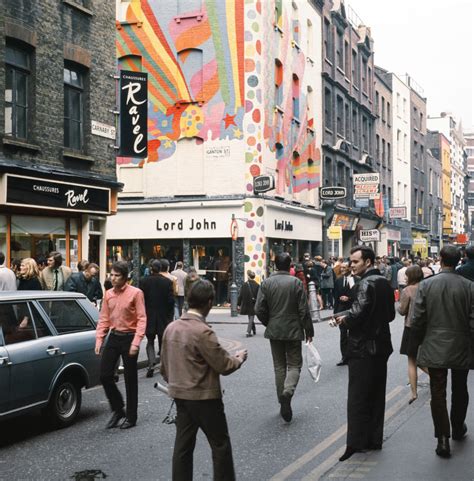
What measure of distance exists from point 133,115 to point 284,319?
37.7ft

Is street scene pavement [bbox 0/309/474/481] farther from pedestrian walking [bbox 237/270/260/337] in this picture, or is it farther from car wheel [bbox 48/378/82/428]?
pedestrian walking [bbox 237/270/260/337]

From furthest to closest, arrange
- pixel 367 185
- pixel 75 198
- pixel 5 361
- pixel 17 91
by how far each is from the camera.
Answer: pixel 367 185
pixel 75 198
pixel 17 91
pixel 5 361

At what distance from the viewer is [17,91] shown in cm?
A: 1593

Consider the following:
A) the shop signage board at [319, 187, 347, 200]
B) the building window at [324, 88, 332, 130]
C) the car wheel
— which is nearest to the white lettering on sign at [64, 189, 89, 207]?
the car wheel

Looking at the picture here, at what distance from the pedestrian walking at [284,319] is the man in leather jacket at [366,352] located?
1787 mm

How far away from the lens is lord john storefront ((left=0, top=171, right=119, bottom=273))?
15.6 meters

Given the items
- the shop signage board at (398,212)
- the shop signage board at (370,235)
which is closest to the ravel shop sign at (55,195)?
the shop signage board at (370,235)

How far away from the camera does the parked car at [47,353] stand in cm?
733

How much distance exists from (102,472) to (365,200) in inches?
1280

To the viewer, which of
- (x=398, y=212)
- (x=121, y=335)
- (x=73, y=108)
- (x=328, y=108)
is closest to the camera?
(x=121, y=335)

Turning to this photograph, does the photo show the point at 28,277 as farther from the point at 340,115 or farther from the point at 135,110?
the point at 340,115

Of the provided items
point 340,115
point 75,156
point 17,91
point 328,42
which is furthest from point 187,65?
point 340,115

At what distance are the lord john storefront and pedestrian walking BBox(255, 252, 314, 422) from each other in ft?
26.7

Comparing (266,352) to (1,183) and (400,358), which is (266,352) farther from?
(1,183)
